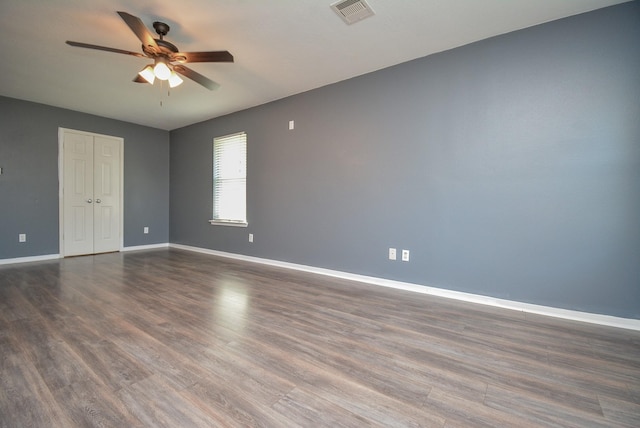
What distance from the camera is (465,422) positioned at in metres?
1.15

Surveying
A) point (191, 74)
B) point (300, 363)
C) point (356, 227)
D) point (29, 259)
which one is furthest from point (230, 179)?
point (300, 363)

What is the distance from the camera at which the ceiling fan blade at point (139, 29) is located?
6.10 feet

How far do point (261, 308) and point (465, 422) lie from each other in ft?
5.56

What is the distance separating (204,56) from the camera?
2312 millimetres

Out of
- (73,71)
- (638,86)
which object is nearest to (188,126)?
(73,71)

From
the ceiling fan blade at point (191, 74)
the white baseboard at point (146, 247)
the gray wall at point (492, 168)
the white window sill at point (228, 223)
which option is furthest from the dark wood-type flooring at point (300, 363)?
the white baseboard at point (146, 247)

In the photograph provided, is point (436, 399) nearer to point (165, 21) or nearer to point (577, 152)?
point (577, 152)

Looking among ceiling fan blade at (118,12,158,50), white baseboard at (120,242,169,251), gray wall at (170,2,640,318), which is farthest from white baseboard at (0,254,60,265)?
ceiling fan blade at (118,12,158,50)

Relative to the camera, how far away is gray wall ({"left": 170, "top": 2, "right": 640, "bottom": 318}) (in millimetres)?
2109

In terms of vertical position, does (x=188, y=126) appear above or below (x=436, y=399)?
above

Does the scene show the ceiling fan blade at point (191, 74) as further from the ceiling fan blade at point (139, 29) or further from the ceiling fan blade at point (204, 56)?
the ceiling fan blade at point (139, 29)

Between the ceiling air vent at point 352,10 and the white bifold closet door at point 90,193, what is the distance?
16.2 feet

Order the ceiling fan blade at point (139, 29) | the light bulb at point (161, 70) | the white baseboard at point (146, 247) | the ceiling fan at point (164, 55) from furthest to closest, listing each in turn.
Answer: the white baseboard at point (146, 247) < the light bulb at point (161, 70) < the ceiling fan at point (164, 55) < the ceiling fan blade at point (139, 29)

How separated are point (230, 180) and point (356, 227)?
2573mm
